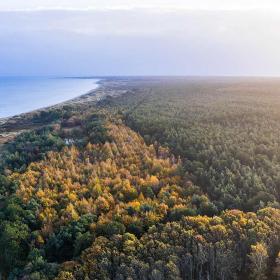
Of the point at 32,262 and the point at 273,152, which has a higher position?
the point at 273,152

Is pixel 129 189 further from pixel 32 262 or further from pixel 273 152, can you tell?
pixel 273 152

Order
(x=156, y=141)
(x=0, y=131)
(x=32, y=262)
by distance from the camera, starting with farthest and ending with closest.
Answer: (x=0, y=131) < (x=156, y=141) < (x=32, y=262)

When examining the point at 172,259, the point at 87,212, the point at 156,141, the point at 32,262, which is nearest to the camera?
the point at 172,259

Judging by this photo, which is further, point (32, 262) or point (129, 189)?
point (129, 189)

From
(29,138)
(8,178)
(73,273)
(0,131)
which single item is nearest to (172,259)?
(73,273)

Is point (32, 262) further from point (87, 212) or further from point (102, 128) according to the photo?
point (102, 128)

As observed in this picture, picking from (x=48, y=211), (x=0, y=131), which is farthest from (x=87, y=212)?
(x=0, y=131)
